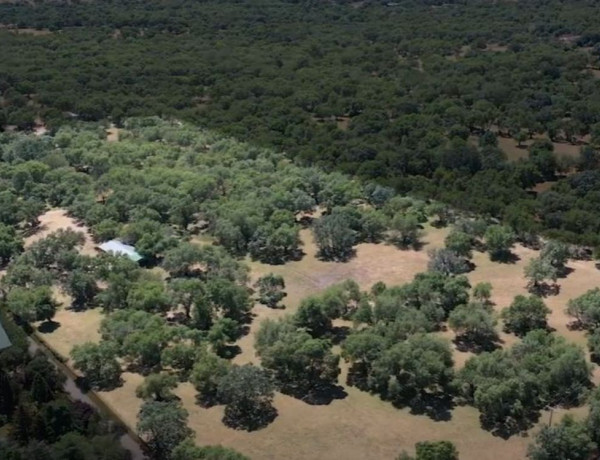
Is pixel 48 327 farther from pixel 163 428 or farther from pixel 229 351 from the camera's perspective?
pixel 163 428

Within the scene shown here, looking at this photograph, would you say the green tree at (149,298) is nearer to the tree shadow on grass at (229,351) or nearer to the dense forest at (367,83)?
the tree shadow on grass at (229,351)

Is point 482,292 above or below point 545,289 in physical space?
above

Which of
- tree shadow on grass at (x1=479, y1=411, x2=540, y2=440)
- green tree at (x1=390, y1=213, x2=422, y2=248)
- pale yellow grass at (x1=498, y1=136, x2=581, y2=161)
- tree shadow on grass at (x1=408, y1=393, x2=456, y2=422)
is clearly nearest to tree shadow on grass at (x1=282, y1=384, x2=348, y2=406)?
tree shadow on grass at (x1=408, y1=393, x2=456, y2=422)

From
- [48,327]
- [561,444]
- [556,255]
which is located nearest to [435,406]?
[561,444]

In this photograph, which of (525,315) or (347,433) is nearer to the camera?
(347,433)

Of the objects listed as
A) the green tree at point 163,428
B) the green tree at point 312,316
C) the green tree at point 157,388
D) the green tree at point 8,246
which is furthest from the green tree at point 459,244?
the green tree at point 8,246

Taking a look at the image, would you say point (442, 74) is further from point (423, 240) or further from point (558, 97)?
point (423, 240)

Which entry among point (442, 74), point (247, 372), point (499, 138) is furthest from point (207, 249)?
point (442, 74)
